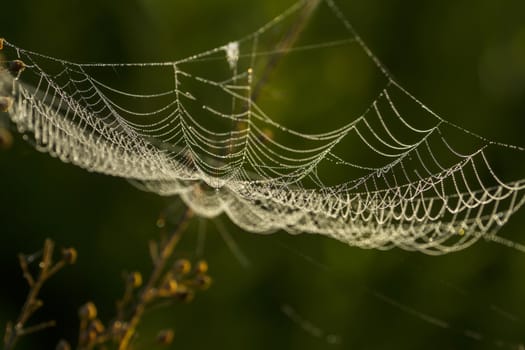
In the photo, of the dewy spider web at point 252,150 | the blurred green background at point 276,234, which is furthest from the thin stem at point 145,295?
the blurred green background at point 276,234

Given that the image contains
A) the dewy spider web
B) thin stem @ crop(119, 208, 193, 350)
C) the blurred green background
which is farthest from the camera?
the blurred green background

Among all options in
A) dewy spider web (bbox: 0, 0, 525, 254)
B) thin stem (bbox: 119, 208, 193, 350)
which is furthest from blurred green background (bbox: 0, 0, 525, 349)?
thin stem (bbox: 119, 208, 193, 350)

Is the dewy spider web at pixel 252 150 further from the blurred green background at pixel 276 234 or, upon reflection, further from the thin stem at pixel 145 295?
the thin stem at pixel 145 295

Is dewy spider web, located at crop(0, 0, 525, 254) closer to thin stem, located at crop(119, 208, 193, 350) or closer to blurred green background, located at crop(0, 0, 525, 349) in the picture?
blurred green background, located at crop(0, 0, 525, 349)

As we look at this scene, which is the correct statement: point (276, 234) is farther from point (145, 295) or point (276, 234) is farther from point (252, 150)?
point (145, 295)

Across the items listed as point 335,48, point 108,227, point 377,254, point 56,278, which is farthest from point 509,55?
point 56,278
